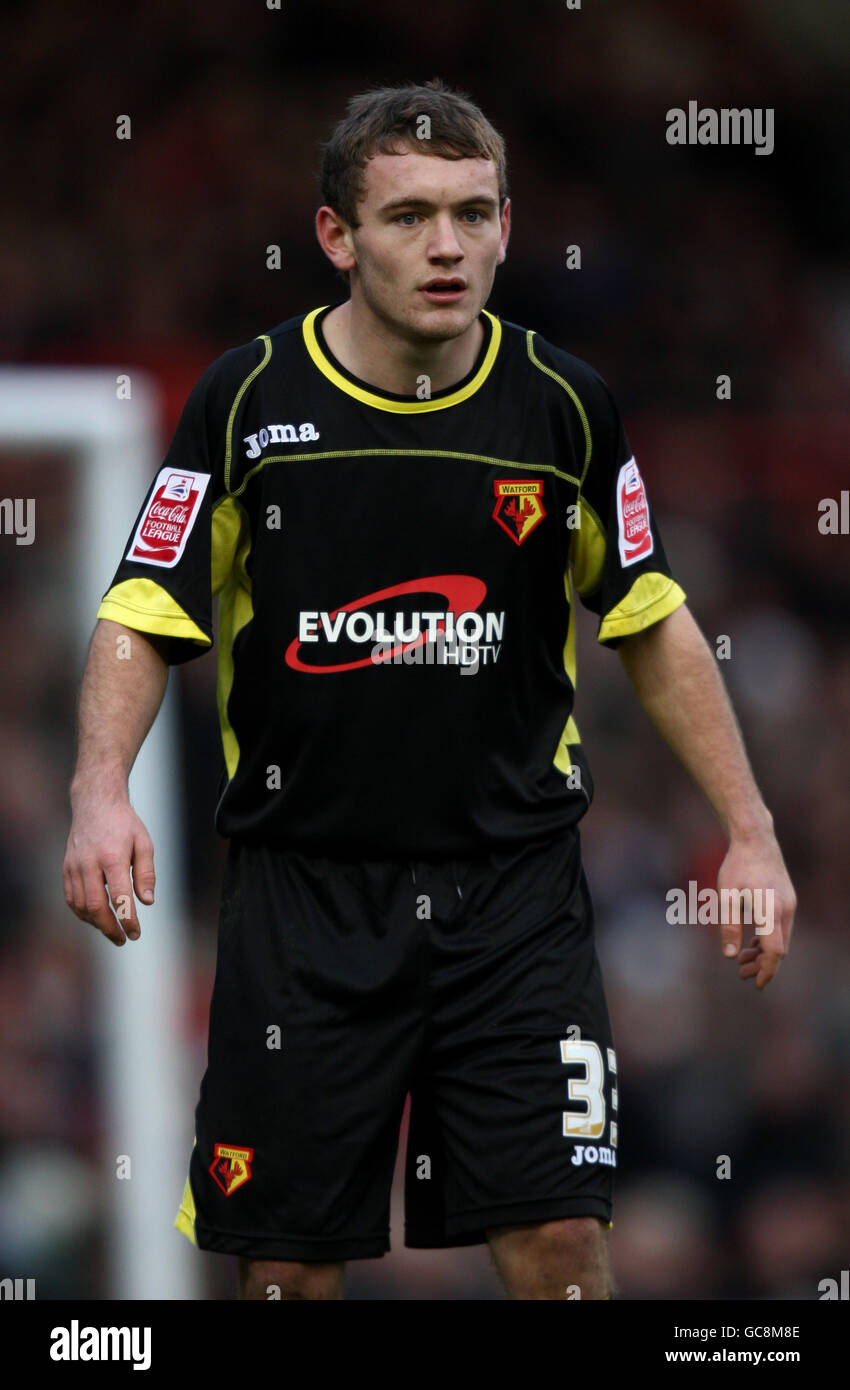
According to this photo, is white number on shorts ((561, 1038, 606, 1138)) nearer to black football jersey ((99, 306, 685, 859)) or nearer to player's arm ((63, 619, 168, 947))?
black football jersey ((99, 306, 685, 859))

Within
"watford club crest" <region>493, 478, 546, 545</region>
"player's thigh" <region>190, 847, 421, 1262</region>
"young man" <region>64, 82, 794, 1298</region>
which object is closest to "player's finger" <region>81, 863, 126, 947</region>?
"young man" <region>64, 82, 794, 1298</region>

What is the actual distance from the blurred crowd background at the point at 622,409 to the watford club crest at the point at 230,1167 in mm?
2572

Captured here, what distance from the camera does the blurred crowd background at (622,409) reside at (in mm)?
7723

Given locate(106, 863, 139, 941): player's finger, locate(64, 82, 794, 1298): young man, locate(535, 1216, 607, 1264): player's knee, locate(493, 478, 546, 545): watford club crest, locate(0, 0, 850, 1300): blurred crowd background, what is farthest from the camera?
locate(0, 0, 850, 1300): blurred crowd background

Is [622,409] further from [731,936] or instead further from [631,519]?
[731,936]

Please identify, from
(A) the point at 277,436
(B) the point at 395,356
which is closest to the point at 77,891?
(A) the point at 277,436

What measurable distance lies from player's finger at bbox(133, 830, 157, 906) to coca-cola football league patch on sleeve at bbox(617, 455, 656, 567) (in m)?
1.04

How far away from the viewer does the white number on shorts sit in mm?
3621

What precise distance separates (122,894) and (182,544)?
2.19 feet

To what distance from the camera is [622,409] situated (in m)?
10.1

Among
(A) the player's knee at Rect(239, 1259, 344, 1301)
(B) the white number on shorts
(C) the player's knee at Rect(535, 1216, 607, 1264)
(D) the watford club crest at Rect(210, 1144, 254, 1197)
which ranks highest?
(B) the white number on shorts

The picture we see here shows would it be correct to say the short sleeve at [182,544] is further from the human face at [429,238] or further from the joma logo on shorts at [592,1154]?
the joma logo on shorts at [592,1154]

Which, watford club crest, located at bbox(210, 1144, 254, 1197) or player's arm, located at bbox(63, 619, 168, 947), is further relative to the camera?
watford club crest, located at bbox(210, 1144, 254, 1197)
